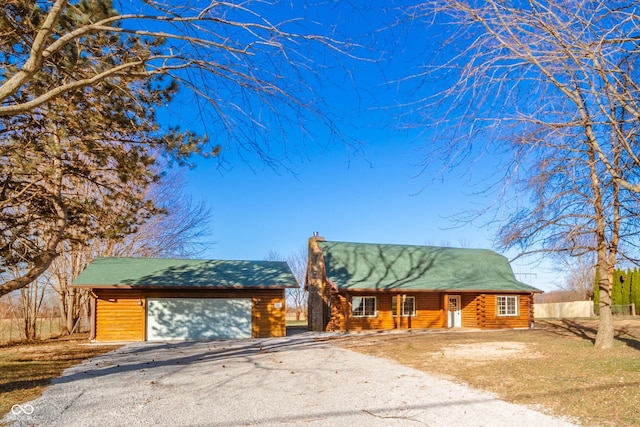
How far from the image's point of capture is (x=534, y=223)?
9289mm

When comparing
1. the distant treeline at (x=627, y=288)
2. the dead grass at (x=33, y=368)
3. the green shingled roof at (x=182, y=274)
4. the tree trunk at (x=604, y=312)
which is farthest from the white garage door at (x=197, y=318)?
the distant treeline at (x=627, y=288)

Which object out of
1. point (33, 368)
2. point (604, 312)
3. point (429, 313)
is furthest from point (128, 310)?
point (604, 312)

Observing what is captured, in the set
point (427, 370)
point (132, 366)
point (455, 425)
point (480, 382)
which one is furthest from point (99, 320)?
point (455, 425)

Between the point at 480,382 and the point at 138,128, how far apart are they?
24.7 ft

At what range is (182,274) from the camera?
68.6 ft

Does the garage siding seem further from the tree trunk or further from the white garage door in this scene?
the tree trunk

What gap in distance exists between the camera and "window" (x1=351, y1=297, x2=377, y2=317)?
76.9 ft

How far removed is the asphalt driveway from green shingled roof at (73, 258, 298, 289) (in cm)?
718

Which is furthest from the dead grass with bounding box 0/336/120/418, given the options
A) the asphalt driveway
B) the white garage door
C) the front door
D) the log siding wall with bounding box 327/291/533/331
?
the front door

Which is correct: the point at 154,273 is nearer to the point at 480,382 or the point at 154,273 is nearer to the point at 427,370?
the point at 427,370

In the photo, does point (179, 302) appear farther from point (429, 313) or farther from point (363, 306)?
point (429, 313)

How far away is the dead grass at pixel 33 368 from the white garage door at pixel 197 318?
2701 mm

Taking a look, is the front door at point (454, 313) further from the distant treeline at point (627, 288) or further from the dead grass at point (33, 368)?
the dead grass at point (33, 368)

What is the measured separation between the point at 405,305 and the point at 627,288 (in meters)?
19.1
